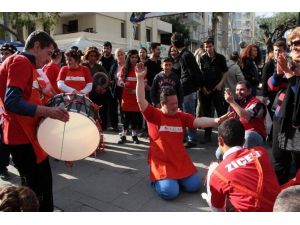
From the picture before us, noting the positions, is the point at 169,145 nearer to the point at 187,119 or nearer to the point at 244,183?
the point at 187,119

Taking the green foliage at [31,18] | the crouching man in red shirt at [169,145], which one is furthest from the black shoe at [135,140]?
the green foliage at [31,18]

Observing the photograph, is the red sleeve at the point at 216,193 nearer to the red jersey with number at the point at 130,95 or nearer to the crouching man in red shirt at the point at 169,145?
the crouching man in red shirt at the point at 169,145

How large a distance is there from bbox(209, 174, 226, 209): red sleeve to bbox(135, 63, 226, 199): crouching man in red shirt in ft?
4.60

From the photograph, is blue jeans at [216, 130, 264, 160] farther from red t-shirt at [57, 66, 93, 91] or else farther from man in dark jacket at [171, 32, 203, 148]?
red t-shirt at [57, 66, 93, 91]

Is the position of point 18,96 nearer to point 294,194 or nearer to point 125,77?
point 294,194

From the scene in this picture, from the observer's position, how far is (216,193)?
2.61 m

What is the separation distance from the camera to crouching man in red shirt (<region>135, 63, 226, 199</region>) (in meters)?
4.12

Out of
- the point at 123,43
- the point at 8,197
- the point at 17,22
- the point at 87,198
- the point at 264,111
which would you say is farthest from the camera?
the point at 123,43

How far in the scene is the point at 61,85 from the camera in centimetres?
561

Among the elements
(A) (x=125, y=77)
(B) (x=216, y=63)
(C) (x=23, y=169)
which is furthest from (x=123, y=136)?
(C) (x=23, y=169)

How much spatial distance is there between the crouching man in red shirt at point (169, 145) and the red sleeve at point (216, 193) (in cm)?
140

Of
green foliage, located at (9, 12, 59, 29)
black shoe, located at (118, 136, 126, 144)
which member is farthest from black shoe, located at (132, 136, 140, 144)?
green foliage, located at (9, 12, 59, 29)

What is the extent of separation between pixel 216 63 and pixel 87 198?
3427 mm

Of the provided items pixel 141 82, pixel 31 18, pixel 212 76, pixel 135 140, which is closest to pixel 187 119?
pixel 141 82
